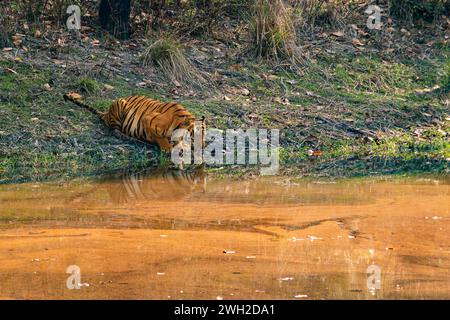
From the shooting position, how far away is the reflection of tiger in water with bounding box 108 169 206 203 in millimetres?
8342

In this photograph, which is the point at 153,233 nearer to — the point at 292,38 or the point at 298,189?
the point at 298,189

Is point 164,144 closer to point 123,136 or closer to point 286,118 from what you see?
point 123,136

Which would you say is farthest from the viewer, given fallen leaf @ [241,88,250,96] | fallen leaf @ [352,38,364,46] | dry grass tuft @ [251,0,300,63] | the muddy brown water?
fallen leaf @ [352,38,364,46]

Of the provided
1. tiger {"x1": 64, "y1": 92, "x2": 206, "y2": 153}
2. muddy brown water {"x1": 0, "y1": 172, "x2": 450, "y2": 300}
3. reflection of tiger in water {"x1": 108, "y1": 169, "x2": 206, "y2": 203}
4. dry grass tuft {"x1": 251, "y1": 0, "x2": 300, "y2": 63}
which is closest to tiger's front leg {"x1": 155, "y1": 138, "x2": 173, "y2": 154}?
tiger {"x1": 64, "y1": 92, "x2": 206, "y2": 153}

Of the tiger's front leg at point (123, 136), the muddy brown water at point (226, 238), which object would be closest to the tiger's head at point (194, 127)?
the tiger's front leg at point (123, 136)

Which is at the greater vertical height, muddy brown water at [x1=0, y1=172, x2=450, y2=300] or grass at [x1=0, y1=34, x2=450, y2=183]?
grass at [x1=0, y1=34, x2=450, y2=183]

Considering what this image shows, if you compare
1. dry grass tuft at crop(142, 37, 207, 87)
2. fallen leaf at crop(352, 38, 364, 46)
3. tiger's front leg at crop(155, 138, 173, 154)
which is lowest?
tiger's front leg at crop(155, 138, 173, 154)

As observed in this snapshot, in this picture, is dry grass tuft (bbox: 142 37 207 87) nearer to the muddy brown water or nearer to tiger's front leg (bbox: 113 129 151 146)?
tiger's front leg (bbox: 113 129 151 146)

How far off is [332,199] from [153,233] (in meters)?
1.90

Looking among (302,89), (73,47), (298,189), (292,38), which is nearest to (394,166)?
(298,189)

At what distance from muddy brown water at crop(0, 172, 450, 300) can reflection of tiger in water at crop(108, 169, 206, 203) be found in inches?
0.5

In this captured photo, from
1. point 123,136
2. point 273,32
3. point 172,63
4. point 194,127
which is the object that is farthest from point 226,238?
point 273,32

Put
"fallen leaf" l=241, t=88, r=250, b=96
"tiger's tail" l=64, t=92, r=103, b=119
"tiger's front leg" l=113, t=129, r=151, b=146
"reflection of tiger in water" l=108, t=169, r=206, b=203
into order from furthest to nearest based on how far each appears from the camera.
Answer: "fallen leaf" l=241, t=88, r=250, b=96, "tiger's tail" l=64, t=92, r=103, b=119, "tiger's front leg" l=113, t=129, r=151, b=146, "reflection of tiger in water" l=108, t=169, r=206, b=203

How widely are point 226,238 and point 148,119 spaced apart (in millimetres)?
3618
